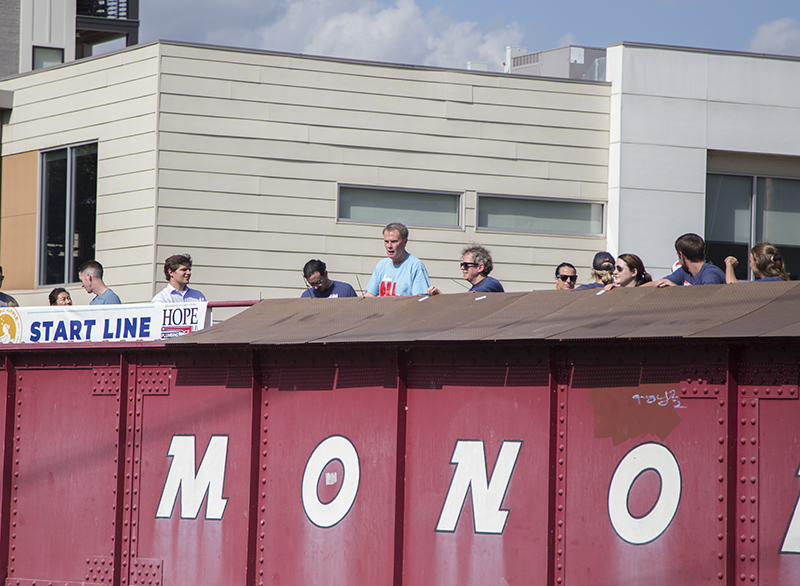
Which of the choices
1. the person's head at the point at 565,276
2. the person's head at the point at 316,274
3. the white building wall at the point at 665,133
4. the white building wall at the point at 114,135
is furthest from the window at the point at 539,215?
the person's head at the point at 316,274

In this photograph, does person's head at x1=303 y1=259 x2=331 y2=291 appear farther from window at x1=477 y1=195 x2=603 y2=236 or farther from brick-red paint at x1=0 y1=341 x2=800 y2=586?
window at x1=477 y1=195 x2=603 y2=236

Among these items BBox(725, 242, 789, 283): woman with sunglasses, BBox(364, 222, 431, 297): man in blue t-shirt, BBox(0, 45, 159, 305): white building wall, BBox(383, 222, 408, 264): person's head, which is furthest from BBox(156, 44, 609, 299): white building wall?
BBox(725, 242, 789, 283): woman with sunglasses

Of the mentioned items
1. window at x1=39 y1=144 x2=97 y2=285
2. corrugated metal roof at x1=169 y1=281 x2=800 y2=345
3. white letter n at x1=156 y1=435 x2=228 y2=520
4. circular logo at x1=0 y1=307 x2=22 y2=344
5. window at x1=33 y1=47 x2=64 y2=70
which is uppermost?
window at x1=33 y1=47 x2=64 y2=70

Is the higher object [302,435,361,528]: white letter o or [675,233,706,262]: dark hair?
[675,233,706,262]: dark hair

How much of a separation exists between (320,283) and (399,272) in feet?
3.13

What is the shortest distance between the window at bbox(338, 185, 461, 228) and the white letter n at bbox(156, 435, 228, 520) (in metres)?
7.45

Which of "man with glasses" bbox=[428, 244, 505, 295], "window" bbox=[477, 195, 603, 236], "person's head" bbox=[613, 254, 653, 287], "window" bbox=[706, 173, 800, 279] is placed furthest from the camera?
"window" bbox=[706, 173, 800, 279]

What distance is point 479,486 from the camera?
6.91m

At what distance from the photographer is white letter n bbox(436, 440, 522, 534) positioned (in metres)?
6.84

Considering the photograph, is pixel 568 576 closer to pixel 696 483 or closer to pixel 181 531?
pixel 696 483

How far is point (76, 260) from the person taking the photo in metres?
15.8

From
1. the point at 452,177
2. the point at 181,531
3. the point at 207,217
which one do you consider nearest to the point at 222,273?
the point at 207,217

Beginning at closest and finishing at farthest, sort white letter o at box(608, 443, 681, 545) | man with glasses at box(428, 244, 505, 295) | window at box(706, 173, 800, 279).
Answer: white letter o at box(608, 443, 681, 545), man with glasses at box(428, 244, 505, 295), window at box(706, 173, 800, 279)

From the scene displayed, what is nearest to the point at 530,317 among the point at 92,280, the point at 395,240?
the point at 395,240
